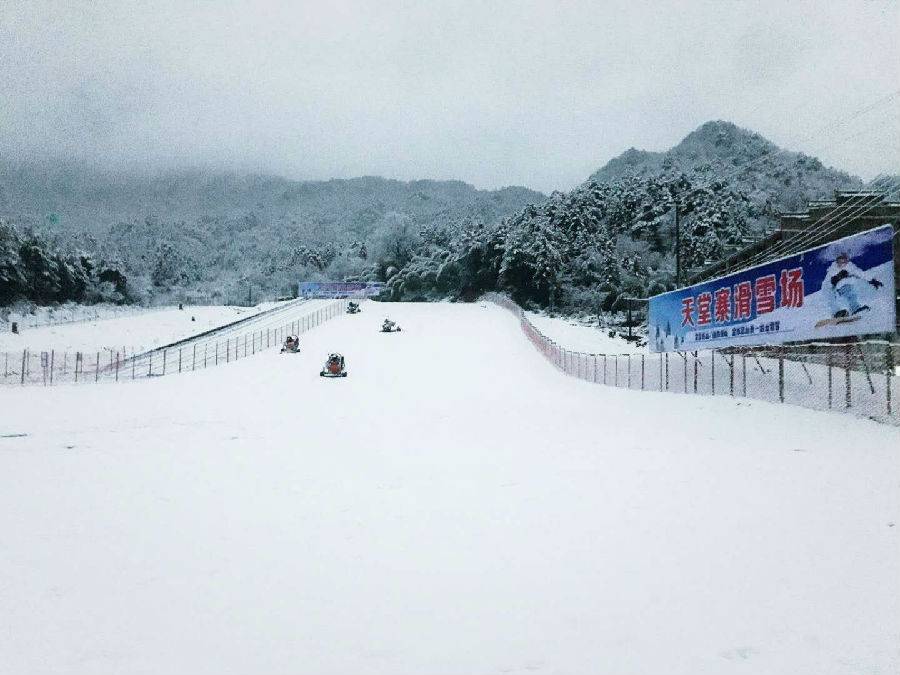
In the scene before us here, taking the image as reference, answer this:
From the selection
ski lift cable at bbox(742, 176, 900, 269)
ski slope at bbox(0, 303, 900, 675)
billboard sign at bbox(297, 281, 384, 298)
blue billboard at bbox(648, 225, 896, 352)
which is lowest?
ski slope at bbox(0, 303, 900, 675)

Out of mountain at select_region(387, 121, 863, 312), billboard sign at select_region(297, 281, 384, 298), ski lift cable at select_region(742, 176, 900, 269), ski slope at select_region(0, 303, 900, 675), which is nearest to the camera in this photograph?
ski slope at select_region(0, 303, 900, 675)

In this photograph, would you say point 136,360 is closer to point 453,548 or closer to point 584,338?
point 584,338

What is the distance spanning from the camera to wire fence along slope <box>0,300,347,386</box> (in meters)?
34.9

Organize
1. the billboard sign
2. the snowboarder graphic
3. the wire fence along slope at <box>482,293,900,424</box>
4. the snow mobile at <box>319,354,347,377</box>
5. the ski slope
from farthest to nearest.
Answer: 1. the billboard sign
2. the snow mobile at <box>319,354,347,377</box>
3. the wire fence along slope at <box>482,293,900,424</box>
4. the snowboarder graphic
5. the ski slope

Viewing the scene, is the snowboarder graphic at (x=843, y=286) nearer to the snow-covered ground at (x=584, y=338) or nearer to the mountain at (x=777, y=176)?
the snow-covered ground at (x=584, y=338)

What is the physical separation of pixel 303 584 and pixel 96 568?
9.00 ft

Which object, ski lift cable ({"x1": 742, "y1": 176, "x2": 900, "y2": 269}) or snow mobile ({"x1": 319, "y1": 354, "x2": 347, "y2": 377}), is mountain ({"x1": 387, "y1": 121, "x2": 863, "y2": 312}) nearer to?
ski lift cable ({"x1": 742, "y1": 176, "x2": 900, "y2": 269})

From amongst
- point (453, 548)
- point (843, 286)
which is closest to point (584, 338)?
point (843, 286)

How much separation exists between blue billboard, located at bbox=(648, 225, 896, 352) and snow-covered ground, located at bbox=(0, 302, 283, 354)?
36.9 metres

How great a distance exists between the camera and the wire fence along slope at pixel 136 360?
34.9m

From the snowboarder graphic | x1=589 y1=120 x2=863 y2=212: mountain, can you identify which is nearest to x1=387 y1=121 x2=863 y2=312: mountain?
x1=589 y1=120 x2=863 y2=212: mountain

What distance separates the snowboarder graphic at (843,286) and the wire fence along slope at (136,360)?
105 feet

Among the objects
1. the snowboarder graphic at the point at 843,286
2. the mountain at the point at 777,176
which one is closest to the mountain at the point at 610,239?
the mountain at the point at 777,176

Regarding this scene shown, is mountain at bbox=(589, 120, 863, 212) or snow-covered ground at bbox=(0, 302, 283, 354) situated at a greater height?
mountain at bbox=(589, 120, 863, 212)
